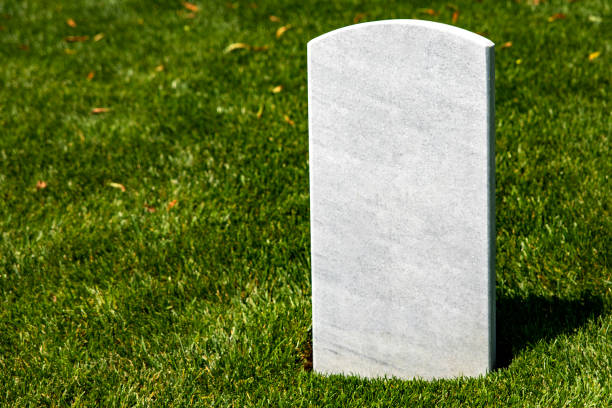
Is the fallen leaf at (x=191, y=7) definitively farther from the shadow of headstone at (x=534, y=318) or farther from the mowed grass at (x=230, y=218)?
the shadow of headstone at (x=534, y=318)

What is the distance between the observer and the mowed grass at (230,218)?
2680 mm

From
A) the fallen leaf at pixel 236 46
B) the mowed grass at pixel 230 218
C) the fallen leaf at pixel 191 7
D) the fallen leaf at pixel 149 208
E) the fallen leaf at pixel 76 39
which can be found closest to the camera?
the mowed grass at pixel 230 218

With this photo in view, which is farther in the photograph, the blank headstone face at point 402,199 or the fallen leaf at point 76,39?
the fallen leaf at point 76,39

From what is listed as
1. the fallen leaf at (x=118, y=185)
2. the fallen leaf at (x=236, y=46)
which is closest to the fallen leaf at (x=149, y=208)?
the fallen leaf at (x=118, y=185)

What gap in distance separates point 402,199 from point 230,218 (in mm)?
1468

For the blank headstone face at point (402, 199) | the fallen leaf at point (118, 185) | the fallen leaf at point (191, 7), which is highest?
the blank headstone face at point (402, 199)

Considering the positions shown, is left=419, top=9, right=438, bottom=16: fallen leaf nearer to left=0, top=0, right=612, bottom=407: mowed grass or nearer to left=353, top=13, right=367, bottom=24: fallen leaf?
left=0, top=0, right=612, bottom=407: mowed grass

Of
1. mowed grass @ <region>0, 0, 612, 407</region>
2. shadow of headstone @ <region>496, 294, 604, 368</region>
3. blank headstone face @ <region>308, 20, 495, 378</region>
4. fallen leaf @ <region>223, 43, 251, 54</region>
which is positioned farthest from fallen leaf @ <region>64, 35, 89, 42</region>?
shadow of headstone @ <region>496, 294, 604, 368</region>

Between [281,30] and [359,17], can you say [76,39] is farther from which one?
[359,17]

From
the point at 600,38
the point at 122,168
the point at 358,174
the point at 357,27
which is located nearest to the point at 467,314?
the point at 358,174

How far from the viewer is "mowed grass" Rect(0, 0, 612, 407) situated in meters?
2.68

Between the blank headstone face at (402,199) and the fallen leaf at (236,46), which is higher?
the blank headstone face at (402,199)

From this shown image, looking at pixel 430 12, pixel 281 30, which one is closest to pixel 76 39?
pixel 281 30

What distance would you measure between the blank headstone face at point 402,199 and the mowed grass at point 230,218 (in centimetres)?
17
